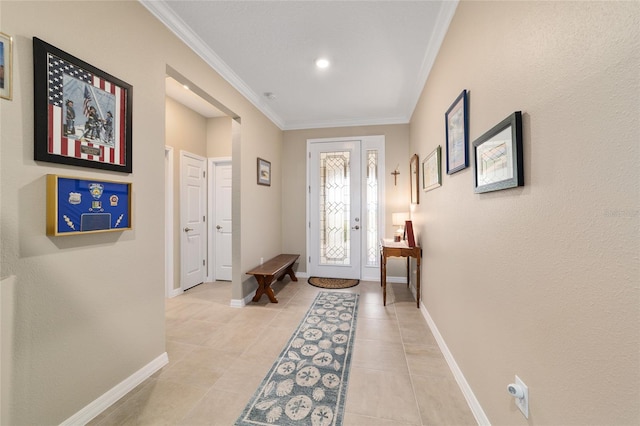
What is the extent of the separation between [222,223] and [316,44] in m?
3.08

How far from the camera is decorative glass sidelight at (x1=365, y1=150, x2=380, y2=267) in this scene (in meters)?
4.30

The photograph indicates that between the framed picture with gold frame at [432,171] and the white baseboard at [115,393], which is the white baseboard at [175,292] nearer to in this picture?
the white baseboard at [115,393]

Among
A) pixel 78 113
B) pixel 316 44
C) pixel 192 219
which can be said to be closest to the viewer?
pixel 78 113

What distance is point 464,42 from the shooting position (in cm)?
164

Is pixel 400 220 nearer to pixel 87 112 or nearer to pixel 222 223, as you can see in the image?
pixel 222 223

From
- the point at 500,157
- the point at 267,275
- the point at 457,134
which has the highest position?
the point at 457,134

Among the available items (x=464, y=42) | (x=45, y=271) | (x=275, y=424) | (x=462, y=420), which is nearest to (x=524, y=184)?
(x=464, y=42)

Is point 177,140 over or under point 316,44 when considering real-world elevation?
under

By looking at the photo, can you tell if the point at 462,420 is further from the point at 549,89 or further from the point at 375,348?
the point at 549,89

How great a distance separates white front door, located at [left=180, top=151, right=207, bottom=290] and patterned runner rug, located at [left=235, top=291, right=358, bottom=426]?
2.21m

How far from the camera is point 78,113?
138 centimetres

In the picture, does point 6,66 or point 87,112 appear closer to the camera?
point 6,66

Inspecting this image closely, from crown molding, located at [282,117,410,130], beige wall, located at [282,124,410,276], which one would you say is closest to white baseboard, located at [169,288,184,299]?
beige wall, located at [282,124,410,276]

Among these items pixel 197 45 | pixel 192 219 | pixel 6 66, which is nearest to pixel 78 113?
pixel 6 66
